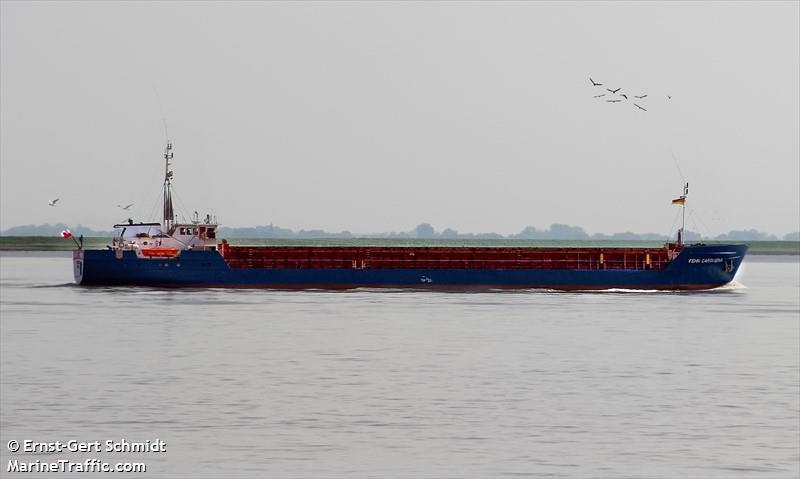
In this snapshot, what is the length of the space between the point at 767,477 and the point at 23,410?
1718cm

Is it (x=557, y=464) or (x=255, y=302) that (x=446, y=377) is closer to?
(x=557, y=464)

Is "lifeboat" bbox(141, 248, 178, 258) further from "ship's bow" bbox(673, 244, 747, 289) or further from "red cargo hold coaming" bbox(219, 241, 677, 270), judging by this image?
"ship's bow" bbox(673, 244, 747, 289)

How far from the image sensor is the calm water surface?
803 inches

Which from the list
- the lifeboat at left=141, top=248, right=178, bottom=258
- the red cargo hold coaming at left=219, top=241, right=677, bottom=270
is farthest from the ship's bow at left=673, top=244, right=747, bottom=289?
the lifeboat at left=141, top=248, right=178, bottom=258

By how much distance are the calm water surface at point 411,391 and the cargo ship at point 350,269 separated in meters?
14.4

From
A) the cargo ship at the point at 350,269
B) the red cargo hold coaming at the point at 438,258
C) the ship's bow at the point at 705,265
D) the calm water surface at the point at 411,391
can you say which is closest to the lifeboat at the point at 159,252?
the cargo ship at the point at 350,269

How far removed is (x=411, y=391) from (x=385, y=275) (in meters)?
43.0

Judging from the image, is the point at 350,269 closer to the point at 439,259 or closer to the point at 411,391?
the point at 439,259

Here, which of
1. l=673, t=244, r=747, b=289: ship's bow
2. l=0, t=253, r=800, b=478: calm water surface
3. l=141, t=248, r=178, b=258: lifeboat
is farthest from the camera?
l=673, t=244, r=747, b=289: ship's bow

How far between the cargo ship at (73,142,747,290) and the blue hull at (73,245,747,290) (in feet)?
0.22

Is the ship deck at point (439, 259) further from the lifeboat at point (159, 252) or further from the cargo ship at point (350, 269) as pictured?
the lifeboat at point (159, 252)

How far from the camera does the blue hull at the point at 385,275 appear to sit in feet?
229

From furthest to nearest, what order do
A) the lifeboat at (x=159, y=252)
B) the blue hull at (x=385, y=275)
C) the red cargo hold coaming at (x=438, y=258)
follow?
the red cargo hold coaming at (x=438, y=258), the lifeboat at (x=159, y=252), the blue hull at (x=385, y=275)

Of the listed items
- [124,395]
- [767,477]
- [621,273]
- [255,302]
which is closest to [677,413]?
[767,477]
